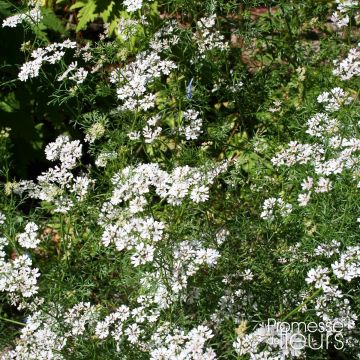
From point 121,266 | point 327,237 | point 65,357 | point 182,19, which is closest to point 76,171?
point 182,19

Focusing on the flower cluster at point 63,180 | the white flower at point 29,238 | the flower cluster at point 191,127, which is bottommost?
the white flower at point 29,238

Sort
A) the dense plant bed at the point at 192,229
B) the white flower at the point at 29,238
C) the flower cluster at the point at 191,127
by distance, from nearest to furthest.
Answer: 1. the dense plant bed at the point at 192,229
2. the white flower at the point at 29,238
3. the flower cluster at the point at 191,127

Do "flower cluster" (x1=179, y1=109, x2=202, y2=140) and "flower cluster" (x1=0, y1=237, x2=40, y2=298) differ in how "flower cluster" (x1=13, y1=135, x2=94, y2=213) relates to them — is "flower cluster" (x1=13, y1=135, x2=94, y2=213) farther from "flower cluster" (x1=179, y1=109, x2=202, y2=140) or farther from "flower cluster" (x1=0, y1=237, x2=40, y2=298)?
"flower cluster" (x1=179, y1=109, x2=202, y2=140)

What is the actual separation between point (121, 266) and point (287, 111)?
191 cm

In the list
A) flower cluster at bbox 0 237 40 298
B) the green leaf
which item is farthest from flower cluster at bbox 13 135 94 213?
the green leaf

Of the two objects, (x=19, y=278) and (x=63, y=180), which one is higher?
(x=63, y=180)

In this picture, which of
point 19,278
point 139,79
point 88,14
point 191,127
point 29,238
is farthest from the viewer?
point 88,14

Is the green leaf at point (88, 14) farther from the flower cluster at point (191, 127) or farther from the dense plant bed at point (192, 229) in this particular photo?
the flower cluster at point (191, 127)

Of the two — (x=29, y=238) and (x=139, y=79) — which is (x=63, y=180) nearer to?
(x=29, y=238)

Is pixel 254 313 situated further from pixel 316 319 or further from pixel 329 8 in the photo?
pixel 329 8

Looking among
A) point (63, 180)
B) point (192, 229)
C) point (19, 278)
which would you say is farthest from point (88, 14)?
point (19, 278)

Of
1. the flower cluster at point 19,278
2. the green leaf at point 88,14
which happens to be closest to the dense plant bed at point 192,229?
the flower cluster at point 19,278

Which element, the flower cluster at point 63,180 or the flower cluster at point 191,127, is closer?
the flower cluster at point 63,180

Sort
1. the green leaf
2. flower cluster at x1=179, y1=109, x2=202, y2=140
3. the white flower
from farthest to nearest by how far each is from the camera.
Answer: the green leaf
flower cluster at x1=179, y1=109, x2=202, y2=140
the white flower
